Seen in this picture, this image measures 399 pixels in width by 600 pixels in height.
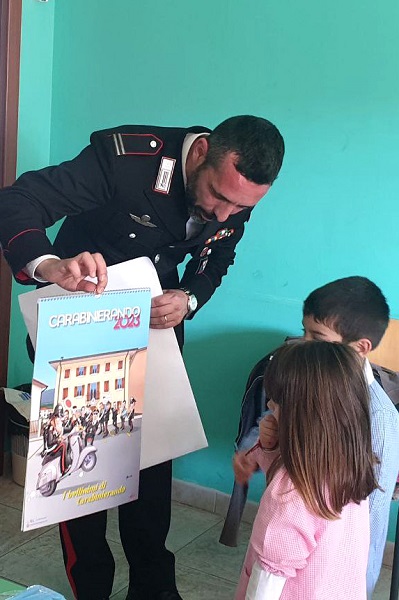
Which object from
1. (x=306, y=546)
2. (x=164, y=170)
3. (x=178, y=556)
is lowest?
(x=178, y=556)

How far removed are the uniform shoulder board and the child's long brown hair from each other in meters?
0.69

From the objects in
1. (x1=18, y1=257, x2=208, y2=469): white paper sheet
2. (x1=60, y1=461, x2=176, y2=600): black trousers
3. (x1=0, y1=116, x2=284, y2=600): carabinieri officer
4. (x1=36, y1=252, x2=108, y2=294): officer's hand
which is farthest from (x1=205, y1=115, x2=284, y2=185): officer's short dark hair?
(x1=60, y1=461, x2=176, y2=600): black trousers

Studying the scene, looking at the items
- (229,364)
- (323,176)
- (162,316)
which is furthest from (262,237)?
(162,316)

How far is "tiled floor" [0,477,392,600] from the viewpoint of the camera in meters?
2.44

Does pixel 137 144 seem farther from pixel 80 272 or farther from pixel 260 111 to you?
pixel 260 111

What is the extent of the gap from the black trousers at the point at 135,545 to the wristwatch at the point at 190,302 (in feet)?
1.36

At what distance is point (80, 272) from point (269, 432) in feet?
1.56

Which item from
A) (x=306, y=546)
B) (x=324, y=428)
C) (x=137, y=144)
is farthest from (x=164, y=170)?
(x=306, y=546)

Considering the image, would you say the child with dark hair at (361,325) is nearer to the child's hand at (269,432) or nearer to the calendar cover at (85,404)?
the child's hand at (269,432)

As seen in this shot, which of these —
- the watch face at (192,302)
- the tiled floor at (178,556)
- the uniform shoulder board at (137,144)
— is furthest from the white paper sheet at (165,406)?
the tiled floor at (178,556)

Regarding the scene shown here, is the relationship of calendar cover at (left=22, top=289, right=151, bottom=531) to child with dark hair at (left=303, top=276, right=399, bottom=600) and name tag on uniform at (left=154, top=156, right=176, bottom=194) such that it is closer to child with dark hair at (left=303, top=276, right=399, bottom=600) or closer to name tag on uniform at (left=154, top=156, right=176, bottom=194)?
name tag on uniform at (left=154, top=156, right=176, bottom=194)

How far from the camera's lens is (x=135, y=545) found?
2.19 m

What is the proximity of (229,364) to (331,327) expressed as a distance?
92 cm

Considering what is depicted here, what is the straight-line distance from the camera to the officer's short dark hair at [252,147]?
180 centimetres
